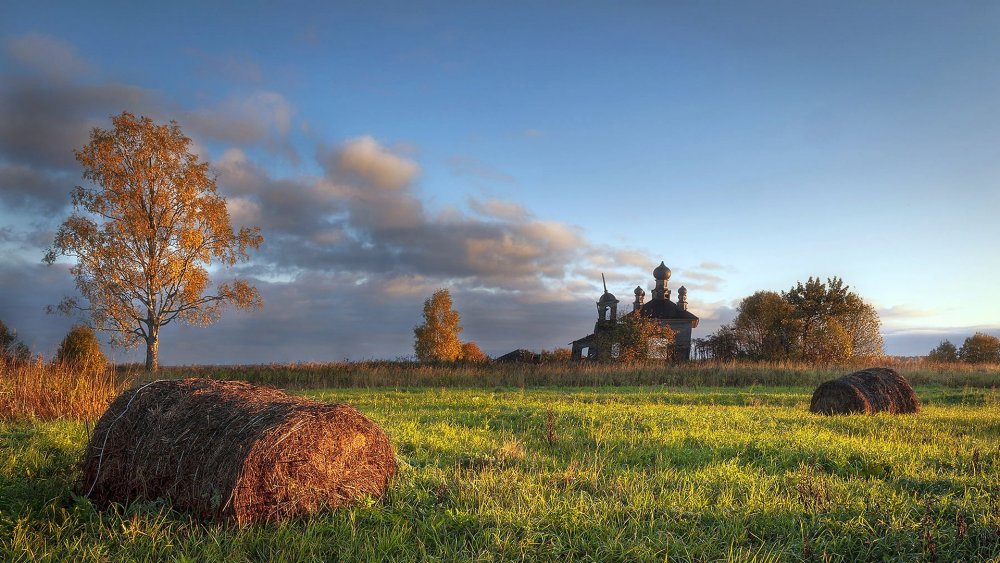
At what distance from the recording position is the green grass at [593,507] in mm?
5770

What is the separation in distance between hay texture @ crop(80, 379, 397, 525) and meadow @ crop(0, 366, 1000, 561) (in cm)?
29

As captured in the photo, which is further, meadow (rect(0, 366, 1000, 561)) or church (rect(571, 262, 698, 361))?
church (rect(571, 262, 698, 361))

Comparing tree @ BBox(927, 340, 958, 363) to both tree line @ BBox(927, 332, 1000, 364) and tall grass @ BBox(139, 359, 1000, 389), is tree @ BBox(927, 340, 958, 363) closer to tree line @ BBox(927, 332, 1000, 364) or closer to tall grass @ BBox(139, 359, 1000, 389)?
tree line @ BBox(927, 332, 1000, 364)

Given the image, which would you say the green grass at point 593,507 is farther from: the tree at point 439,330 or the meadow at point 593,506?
the tree at point 439,330

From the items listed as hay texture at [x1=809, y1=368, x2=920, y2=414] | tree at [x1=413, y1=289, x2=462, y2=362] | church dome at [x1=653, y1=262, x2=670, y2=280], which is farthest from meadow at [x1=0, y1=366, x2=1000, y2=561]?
church dome at [x1=653, y1=262, x2=670, y2=280]

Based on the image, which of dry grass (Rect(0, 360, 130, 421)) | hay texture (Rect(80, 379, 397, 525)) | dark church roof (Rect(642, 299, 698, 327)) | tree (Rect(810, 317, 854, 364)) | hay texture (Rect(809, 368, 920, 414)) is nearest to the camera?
hay texture (Rect(80, 379, 397, 525))

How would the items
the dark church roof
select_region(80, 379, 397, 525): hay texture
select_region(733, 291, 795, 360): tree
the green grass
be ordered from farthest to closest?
1. the dark church roof
2. select_region(733, 291, 795, 360): tree
3. select_region(80, 379, 397, 525): hay texture
4. the green grass

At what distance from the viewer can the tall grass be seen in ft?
98.3

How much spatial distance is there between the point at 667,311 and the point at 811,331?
14.9m

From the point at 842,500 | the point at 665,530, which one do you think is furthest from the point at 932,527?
the point at 665,530

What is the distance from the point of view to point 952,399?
2373cm

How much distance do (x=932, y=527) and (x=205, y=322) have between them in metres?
33.9

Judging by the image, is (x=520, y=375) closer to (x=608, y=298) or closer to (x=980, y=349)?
(x=608, y=298)

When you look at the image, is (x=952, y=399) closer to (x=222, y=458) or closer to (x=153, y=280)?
(x=222, y=458)
